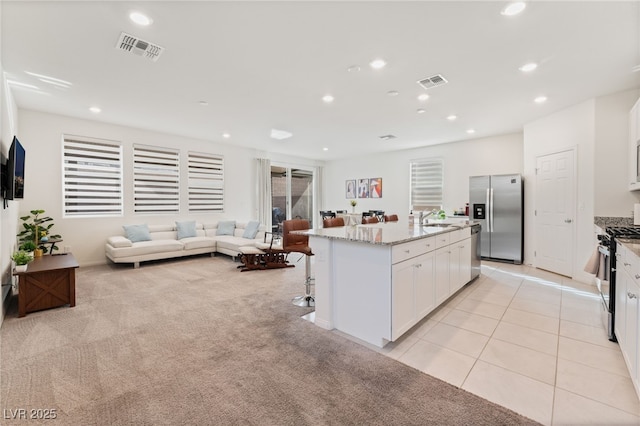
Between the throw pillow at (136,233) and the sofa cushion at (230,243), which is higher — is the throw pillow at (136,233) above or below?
above

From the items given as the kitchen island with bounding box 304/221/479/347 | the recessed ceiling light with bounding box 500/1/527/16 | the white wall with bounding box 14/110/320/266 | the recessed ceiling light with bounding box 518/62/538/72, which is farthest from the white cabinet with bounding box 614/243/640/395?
the white wall with bounding box 14/110/320/266

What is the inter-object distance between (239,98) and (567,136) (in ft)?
17.6

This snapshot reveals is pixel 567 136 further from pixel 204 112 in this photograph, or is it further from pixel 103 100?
pixel 103 100

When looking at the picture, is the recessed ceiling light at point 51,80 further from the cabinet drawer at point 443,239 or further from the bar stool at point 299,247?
the cabinet drawer at point 443,239

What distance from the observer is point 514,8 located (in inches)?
87.5

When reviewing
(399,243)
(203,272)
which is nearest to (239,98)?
(203,272)

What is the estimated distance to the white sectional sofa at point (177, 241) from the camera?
5.23 meters

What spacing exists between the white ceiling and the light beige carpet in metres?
2.84

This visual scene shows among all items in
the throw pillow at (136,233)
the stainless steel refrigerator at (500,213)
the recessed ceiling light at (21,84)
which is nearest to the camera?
the recessed ceiling light at (21,84)

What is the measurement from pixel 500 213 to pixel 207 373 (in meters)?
6.00

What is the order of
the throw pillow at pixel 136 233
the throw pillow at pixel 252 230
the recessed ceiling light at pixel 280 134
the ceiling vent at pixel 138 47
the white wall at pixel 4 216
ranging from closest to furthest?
the ceiling vent at pixel 138 47, the white wall at pixel 4 216, the throw pillow at pixel 136 233, the recessed ceiling light at pixel 280 134, the throw pillow at pixel 252 230

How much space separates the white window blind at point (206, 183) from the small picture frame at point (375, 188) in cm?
459

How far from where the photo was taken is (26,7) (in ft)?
7.46

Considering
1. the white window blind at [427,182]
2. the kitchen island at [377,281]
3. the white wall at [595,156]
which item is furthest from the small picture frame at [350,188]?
the kitchen island at [377,281]
